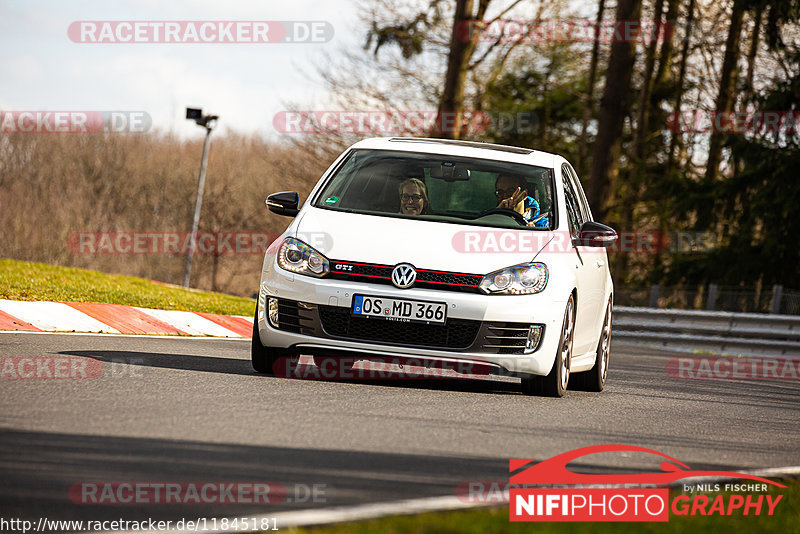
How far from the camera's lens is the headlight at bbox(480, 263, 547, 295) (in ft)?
25.6

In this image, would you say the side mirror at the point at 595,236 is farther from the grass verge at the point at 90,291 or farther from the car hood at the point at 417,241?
the grass verge at the point at 90,291

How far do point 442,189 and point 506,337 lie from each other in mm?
1527

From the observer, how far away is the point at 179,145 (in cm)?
7019

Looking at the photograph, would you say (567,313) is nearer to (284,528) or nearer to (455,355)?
(455,355)

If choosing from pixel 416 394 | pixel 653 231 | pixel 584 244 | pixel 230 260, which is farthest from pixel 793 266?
pixel 230 260

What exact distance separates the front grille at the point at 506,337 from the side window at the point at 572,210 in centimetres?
125

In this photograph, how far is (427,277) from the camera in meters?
7.75

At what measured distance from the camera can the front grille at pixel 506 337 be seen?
7.84 metres

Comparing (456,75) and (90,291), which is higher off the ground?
(456,75)

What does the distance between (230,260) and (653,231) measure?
35.3m
